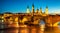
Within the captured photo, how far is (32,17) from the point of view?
7.23ft

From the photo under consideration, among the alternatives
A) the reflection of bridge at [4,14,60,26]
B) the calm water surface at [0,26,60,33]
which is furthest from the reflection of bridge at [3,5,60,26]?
the calm water surface at [0,26,60,33]

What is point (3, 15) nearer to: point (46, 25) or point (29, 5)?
point (29, 5)

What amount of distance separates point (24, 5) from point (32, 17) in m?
0.24

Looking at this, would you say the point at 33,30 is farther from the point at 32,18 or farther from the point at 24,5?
the point at 24,5

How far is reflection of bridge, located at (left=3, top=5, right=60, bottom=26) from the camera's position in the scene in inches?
85.8

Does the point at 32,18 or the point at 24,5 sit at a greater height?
the point at 24,5

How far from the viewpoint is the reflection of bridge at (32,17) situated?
7.15ft

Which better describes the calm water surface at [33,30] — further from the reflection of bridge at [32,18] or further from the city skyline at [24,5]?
the city skyline at [24,5]

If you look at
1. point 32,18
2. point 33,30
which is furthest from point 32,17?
point 33,30

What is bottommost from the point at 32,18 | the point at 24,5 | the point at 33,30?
the point at 33,30

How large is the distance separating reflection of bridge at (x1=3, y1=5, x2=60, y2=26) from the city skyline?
0.07 meters

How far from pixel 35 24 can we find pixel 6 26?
51 centimetres

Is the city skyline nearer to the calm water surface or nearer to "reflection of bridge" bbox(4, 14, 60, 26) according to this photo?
"reflection of bridge" bbox(4, 14, 60, 26)

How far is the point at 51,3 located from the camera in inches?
86.7
